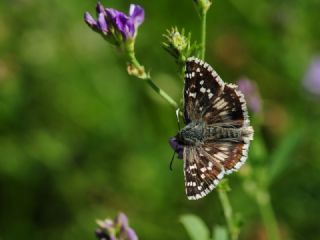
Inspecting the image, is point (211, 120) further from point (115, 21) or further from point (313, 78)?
point (313, 78)

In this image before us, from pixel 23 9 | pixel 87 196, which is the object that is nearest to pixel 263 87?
pixel 87 196

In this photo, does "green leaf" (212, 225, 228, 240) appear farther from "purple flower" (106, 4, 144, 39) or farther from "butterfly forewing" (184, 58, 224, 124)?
"purple flower" (106, 4, 144, 39)

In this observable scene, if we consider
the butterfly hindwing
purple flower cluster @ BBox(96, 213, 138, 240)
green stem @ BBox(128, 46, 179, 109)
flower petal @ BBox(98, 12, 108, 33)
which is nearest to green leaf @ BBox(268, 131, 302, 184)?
the butterfly hindwing

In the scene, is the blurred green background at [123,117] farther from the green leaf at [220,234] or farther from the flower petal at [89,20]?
the flower petal at [89,20]

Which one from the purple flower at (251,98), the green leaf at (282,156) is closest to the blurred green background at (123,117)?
the green leaf at (282,156)

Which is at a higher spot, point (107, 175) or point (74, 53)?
point (74, 53)

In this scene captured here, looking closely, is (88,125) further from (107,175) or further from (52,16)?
(52,16)
